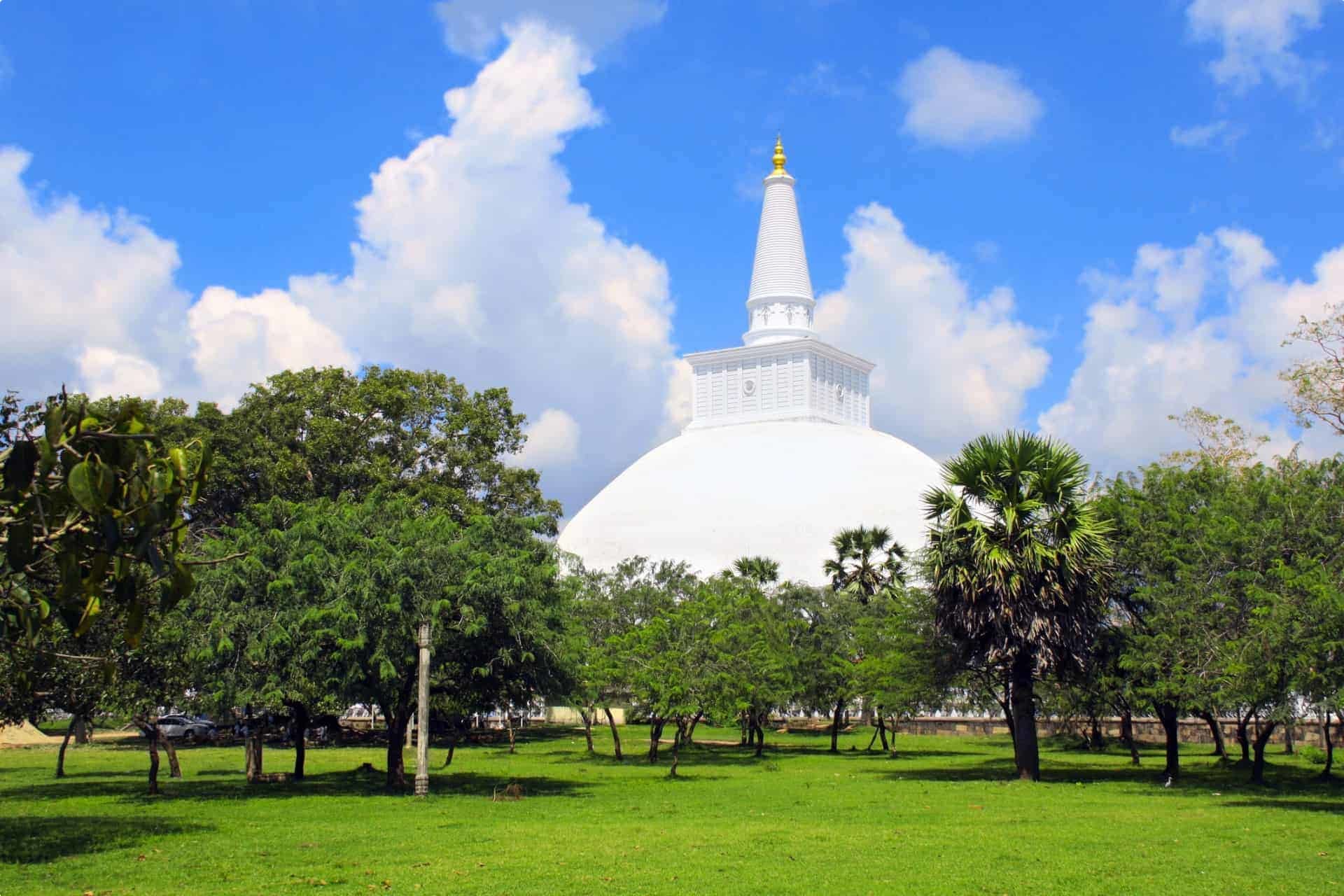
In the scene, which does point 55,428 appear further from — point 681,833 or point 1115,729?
point 1115,729

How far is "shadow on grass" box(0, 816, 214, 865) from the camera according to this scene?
15.0m

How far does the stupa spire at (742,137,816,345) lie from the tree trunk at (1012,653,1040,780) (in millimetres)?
40120

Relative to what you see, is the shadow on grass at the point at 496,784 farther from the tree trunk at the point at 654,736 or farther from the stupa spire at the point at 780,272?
the stupa spire at the point at 780,272

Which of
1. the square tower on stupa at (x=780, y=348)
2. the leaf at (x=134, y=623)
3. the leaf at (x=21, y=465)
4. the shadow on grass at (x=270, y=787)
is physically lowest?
the shadow on grass at (x=270, y=787)

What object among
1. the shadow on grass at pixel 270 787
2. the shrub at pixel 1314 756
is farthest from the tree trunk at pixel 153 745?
the shrub at pixel 1314 756

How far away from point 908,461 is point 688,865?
2018 inches

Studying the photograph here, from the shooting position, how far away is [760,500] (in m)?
58.6

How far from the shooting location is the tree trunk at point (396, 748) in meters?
23.7

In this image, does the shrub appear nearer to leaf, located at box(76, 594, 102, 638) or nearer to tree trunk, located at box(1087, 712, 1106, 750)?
tree trunk, located at box(1087, 712, 1106, 750)

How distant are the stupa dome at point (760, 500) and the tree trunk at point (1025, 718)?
28.5 metres

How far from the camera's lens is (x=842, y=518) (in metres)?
57.3

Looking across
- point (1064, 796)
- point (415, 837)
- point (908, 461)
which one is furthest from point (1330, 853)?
point (908, 461)

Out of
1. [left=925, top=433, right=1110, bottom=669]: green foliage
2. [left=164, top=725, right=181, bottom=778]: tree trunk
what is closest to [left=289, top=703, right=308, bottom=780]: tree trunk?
[left=164, top=725, right=181, bottom=778]: tree trunk

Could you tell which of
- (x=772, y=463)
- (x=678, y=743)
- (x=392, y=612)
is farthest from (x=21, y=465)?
(x=772, y=463)
